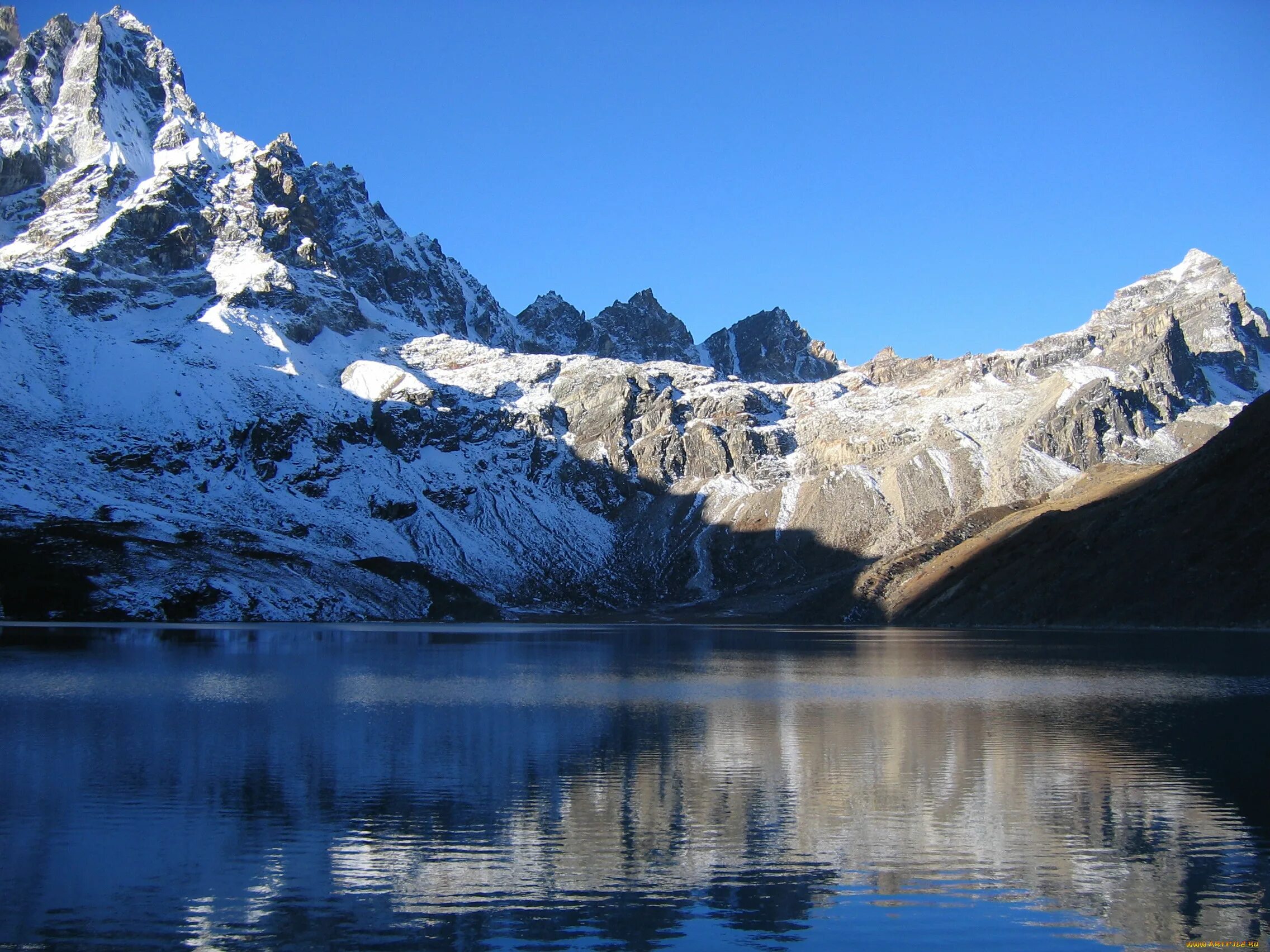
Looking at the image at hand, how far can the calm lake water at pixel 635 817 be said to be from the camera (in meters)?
26.6

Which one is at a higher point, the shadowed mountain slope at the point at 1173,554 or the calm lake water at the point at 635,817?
the shadowed mountain slope at the point at 1173,554

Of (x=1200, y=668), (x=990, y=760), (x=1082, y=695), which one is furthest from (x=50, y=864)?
(x=1200, y=668)

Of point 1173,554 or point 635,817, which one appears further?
point 1173,554

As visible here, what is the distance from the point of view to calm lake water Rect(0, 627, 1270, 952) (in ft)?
87.1

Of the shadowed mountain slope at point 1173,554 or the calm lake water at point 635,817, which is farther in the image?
the shadowed mountain slope at point 1173,554

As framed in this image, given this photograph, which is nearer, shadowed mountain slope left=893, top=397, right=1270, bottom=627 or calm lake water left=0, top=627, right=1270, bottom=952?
calm lake water left=0, top=627, right=1270, bottom=952

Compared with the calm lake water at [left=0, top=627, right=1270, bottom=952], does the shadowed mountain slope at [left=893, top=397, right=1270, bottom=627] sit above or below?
above

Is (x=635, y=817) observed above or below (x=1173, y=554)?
below

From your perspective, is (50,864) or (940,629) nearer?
(50,864)

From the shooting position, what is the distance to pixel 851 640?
166250 millimetres

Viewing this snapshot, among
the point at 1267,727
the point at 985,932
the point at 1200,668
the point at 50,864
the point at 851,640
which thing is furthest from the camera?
the point at 851,640

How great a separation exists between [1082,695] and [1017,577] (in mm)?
129786

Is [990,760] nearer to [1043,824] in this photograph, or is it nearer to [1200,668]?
[1043,824]

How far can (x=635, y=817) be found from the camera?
124ft
